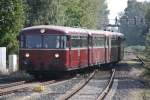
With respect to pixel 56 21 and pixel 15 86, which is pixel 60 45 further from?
pixel 56 21

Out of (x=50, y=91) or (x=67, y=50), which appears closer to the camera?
(x=50, y=91)

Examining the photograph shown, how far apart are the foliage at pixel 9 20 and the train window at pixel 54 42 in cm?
977

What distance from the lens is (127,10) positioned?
180 m

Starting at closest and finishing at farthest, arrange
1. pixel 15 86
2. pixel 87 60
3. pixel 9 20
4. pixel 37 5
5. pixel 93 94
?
pixel 93 94 < pixel 15 86 < pixel 87 60 < pixel 9 20 < pixel 37 5

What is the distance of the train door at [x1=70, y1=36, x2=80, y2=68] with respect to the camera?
28203 millimetres

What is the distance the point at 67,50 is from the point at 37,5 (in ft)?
64.8

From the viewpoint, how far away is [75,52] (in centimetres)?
2889

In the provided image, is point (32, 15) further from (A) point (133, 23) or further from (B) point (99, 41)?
(A) point (133, 23)

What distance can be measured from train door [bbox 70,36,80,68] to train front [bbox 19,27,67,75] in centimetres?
106

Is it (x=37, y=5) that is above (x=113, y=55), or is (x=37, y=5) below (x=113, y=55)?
above

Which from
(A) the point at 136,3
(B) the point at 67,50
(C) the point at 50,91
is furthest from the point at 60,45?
(A) the point at 136,3

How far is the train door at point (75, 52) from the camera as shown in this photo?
28203 millimetres

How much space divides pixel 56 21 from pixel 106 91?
25.9 m

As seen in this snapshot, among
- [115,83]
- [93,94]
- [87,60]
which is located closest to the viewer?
[93,94]
